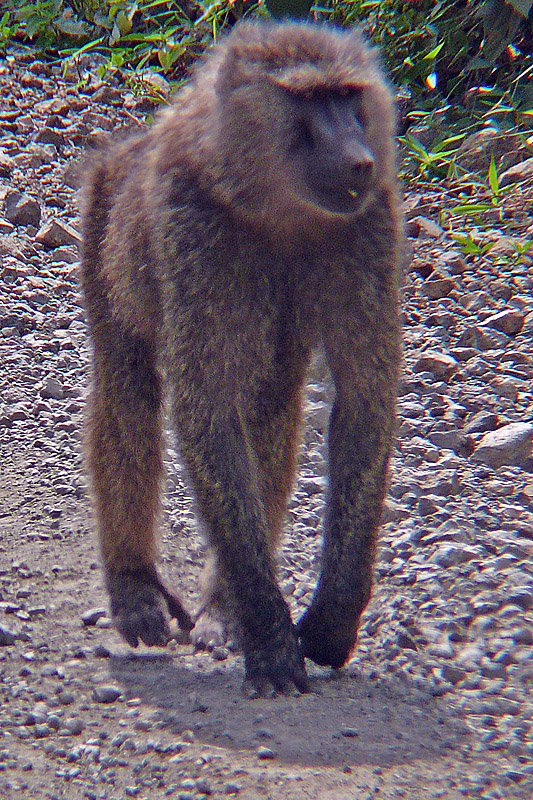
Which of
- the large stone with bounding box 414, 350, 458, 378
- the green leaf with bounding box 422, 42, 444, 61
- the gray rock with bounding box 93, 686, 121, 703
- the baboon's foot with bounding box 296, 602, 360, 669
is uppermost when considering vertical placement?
the green leaf with bounding box 422, 42, 444, 61

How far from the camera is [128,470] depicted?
306 cm

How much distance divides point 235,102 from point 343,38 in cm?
37

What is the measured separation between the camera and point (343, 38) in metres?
2.64

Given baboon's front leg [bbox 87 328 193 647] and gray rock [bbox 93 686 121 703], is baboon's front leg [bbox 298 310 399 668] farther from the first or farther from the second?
baboon's front leg [bbox 87 328 193 647]

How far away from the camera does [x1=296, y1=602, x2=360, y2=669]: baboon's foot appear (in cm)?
259

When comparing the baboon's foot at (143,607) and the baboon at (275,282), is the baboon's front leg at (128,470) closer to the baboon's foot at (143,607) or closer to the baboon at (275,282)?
the baboon's foot at (143,607)

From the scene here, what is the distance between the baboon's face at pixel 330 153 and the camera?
A: 2424 mm

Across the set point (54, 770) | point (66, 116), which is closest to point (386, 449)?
point (54, 770)

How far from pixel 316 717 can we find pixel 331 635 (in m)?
0.32

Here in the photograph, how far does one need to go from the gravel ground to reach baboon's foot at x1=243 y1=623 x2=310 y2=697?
0.15 ft

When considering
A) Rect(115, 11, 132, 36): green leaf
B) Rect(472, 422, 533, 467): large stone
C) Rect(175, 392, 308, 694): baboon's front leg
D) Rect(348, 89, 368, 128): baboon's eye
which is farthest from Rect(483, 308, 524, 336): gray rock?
Rect(115, 11, 132, 36): green leaf

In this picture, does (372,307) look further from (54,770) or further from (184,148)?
(54,770)

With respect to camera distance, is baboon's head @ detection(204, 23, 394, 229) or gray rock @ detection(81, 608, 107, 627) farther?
gray rock @ detection(81, 608, 107, 627)

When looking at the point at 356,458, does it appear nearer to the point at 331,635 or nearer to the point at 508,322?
the point at 331,635
